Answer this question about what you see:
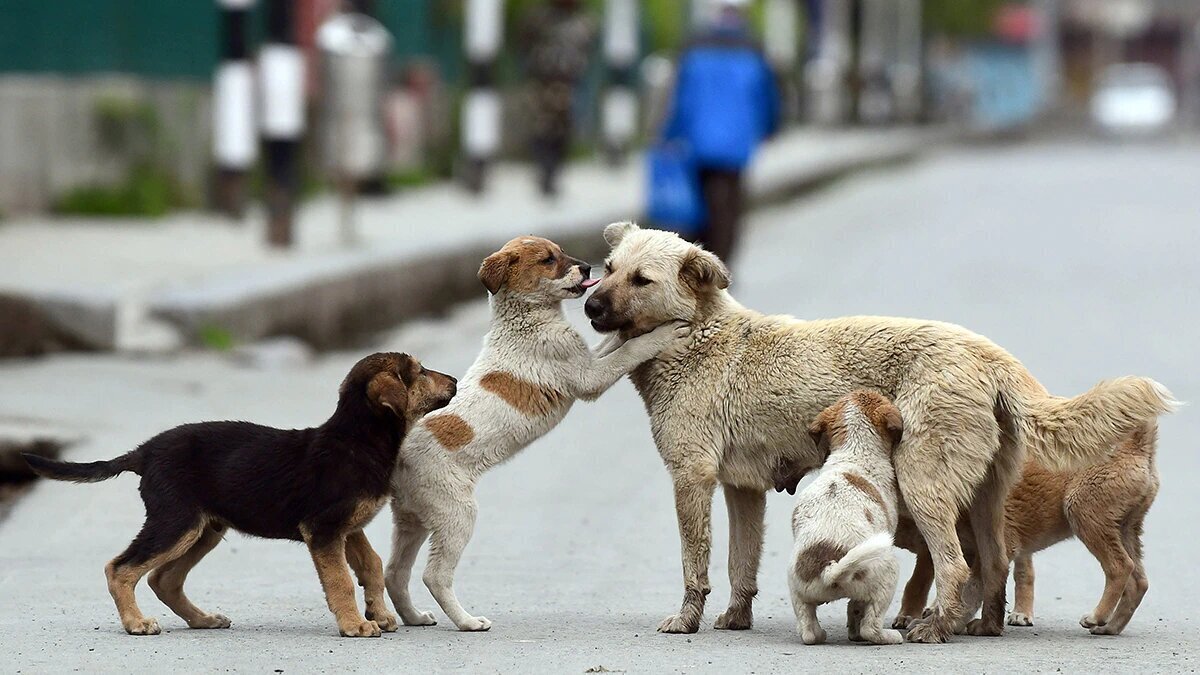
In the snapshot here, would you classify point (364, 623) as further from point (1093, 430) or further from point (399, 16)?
point (399, 16)

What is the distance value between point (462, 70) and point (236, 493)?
2294cm

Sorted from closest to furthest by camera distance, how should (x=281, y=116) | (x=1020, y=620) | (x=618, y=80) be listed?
(x=1020, y=620), (x=281, y=116), (x=618, y=80)

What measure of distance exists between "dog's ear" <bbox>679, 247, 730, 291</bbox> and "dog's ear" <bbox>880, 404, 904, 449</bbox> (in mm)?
681

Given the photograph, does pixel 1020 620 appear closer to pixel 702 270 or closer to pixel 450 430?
pixel 702 270

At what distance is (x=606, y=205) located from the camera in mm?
21344

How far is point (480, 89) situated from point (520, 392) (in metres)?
16.2

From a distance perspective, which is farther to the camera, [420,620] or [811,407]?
[420,620]

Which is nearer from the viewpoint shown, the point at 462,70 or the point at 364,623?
the point at 364,623

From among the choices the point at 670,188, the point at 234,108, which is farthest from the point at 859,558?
the point at 234,108

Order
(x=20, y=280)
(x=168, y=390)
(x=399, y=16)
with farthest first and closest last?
(x=399, y=16), (x=20, y=280), (x=168, y=390)

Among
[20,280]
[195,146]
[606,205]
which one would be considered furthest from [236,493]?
[606,205]

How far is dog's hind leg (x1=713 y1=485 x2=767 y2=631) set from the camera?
594cm

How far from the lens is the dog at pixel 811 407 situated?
18.2 feet

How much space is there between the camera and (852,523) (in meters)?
5.38
